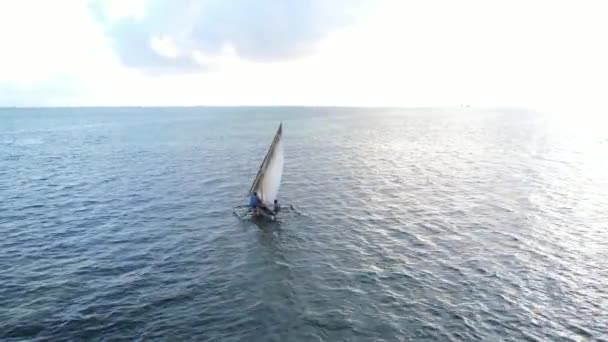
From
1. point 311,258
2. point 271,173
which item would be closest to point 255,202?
point 271,173

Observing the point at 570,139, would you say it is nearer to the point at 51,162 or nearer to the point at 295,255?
the point at 295,255

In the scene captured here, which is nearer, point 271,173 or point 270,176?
point 271,173

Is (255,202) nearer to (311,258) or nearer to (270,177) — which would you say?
(270,177)

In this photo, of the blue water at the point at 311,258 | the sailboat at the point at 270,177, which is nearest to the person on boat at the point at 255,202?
the sailboat at the point at 270,177

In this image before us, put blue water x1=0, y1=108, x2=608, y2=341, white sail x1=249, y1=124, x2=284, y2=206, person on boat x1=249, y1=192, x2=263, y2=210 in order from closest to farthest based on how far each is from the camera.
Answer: blue water x1=0, y1=108, x2=608, y2=341 < white sail x1=249, y1=124, x2=284, y2=206 < person on boat x1=249, y1=192, x2=263, y2=210

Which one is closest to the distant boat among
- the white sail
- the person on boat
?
the white sail

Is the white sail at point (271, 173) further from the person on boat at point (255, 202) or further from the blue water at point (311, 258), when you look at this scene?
the blue water at point (311, 258)

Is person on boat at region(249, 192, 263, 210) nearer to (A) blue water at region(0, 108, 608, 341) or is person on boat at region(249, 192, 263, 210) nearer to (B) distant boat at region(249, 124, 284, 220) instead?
(B) distant boat at region(249, 124, 284, 220)
